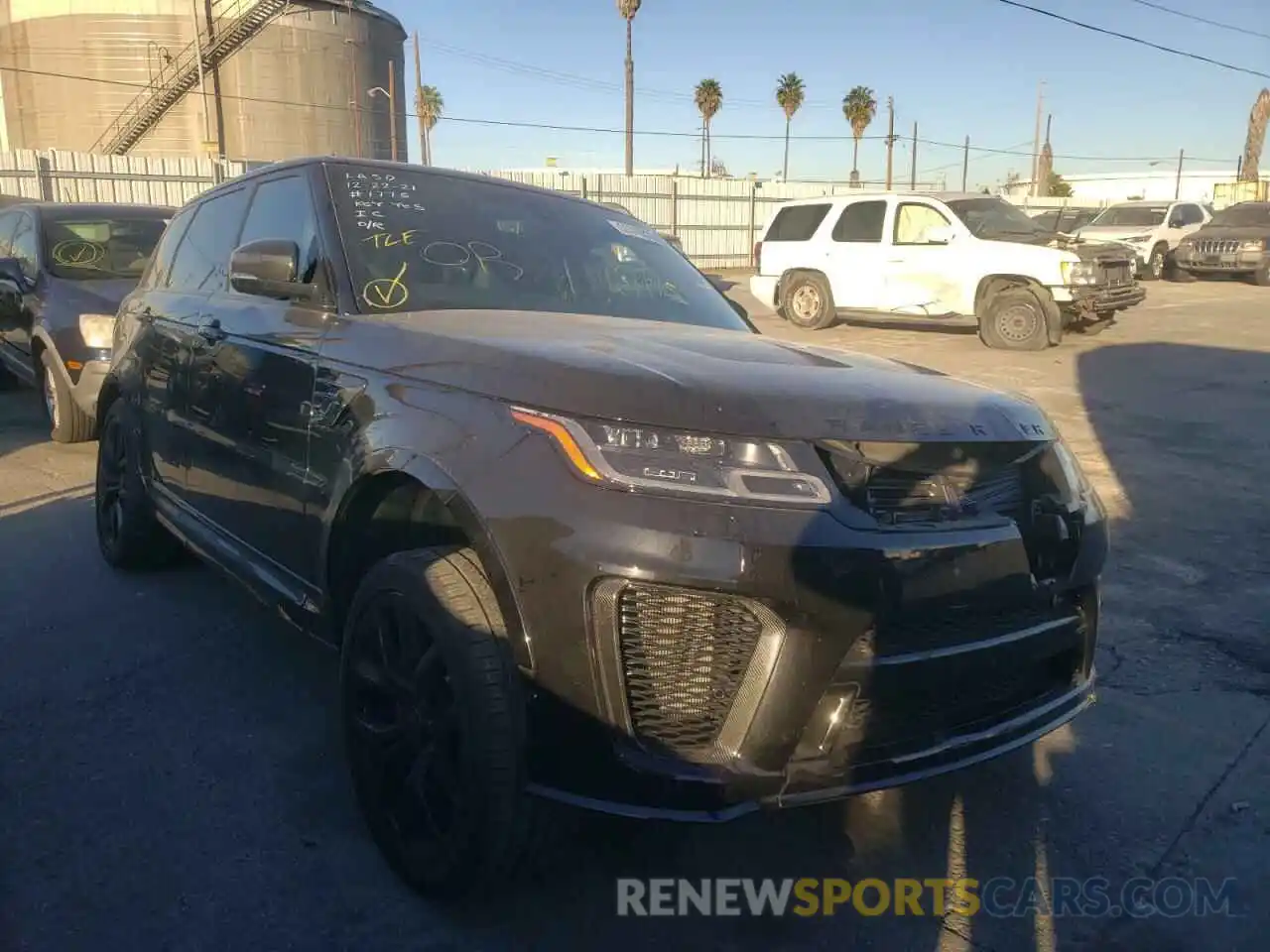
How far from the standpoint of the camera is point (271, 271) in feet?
9.78

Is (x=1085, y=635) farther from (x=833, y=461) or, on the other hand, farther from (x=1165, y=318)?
(x=1165, y=318)

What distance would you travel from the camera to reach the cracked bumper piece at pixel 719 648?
1942 millimetres

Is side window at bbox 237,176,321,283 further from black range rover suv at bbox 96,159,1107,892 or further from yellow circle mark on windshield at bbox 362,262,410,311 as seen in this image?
yellow circle mark on windshield at bbox 362,262,410,311

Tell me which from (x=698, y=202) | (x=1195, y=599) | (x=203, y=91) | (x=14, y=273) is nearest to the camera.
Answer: (x=1195, y=599)

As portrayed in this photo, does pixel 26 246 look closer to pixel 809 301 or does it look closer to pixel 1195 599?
pixel 1195 599

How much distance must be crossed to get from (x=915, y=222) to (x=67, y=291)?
399 inches

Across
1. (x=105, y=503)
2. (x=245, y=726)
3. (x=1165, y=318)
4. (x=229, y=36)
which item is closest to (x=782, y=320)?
(x=1165, y=318)

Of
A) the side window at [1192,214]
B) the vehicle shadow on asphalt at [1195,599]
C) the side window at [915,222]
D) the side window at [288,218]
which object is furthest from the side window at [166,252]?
the side window at [1192,214]

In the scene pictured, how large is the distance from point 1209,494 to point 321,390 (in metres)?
5.48

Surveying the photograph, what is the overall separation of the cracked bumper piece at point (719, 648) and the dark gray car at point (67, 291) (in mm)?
5947

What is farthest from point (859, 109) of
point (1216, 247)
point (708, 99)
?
point (1216, 247)

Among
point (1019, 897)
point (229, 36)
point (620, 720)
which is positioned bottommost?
point (1019, 897)

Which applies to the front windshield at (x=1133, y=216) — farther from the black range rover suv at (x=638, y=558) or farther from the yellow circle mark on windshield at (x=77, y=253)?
the black range rover suv at (x=638, y=558)

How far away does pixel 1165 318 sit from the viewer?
15.9 metres
